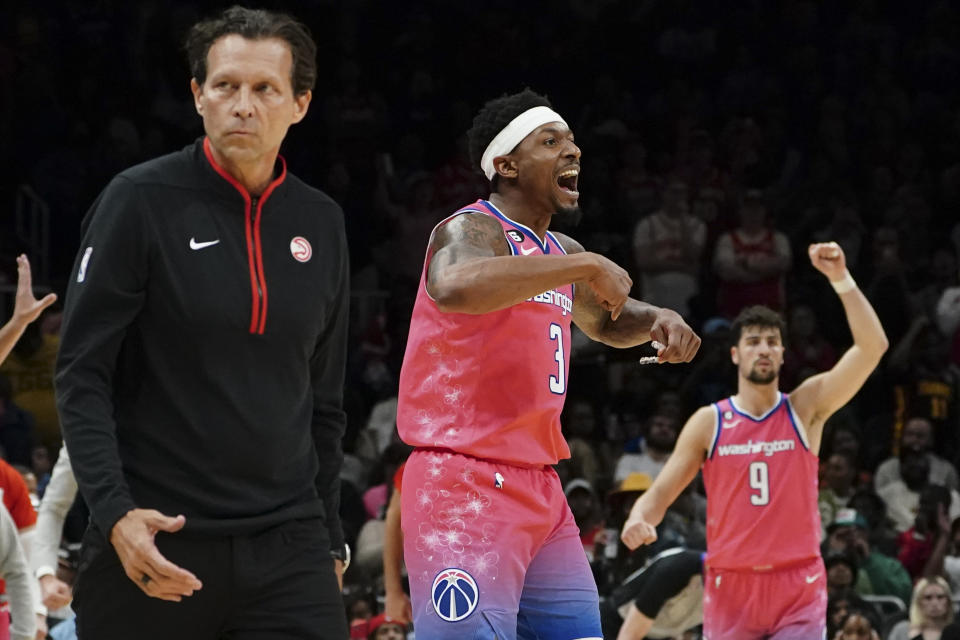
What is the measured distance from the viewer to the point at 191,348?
11.4 feet

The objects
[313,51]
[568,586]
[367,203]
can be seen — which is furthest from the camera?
[367,203]

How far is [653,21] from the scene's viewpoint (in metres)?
17.1

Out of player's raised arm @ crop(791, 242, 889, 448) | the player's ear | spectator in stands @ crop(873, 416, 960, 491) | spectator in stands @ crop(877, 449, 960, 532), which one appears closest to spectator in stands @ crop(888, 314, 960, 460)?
spectator in stands @ crop(873, 416, 960, 491)

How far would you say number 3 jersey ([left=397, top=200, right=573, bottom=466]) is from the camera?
4.86m

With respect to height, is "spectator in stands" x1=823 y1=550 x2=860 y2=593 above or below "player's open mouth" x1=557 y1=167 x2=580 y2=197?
below

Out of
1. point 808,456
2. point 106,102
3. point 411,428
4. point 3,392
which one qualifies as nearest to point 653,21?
point 106,102

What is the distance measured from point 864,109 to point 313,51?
13305 mm

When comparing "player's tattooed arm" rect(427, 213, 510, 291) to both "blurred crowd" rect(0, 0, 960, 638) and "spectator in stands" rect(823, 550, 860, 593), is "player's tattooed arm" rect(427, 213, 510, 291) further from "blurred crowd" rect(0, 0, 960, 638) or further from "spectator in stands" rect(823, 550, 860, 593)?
"spectator in stands" rect(823, 550, 860, 593)

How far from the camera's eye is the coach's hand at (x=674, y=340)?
4.53 metres

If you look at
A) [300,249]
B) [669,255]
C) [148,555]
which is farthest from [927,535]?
[148,555]

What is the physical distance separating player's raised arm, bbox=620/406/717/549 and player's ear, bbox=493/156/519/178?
2.67 meters

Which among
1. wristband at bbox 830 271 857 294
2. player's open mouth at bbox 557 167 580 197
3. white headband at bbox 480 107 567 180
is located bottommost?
wristband at bbox 830 271 857 294

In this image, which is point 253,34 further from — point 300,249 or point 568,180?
point 568,180

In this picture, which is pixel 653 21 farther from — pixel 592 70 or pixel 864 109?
pixel 864 109
